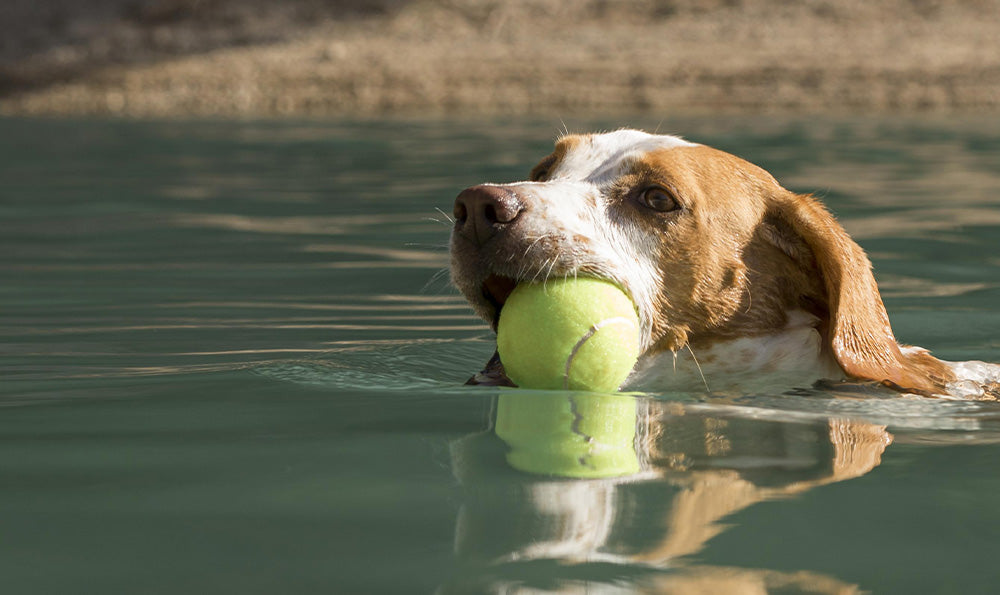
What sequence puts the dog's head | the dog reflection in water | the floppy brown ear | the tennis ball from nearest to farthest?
the dog reflection in water < the tennis ball < the dog's head < the floppy brown ear

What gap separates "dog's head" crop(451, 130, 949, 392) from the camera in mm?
4031

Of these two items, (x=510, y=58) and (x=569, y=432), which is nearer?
(x=569, y=432)

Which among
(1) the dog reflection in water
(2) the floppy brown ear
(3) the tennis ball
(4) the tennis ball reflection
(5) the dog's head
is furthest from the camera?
(2) the floppy brown ear

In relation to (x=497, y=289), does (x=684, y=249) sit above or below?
above

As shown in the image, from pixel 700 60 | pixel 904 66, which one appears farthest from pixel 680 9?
pixel 904 66

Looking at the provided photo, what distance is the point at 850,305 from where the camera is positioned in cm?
418

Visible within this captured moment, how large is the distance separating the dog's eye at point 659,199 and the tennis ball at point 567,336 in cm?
45

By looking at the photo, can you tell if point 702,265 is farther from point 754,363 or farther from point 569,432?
point 569,432

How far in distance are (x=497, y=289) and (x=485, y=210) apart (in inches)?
11.8

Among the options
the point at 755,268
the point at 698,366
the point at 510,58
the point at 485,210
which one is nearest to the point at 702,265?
the point at 755,268

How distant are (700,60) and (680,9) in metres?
3.96

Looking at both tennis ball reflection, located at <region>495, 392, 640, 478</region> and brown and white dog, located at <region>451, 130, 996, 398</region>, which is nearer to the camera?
tennis ball reflection, located at <region>495, 392, 640, 478</region>

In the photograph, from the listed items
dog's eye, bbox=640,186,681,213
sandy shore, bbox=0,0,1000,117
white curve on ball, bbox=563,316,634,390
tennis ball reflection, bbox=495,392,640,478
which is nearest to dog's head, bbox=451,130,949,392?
dog's eye, bbox=640,186,681,213

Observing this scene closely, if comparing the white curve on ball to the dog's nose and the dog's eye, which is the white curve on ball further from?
the dog's eye
